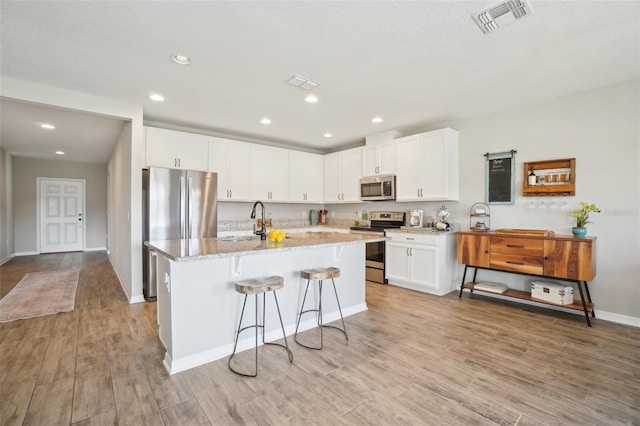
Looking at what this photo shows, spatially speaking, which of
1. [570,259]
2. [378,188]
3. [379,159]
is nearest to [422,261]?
[378,188]

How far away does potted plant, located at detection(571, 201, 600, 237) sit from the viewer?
3169mm

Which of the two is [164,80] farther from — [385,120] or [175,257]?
[385,120]

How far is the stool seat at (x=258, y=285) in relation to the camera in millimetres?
2180

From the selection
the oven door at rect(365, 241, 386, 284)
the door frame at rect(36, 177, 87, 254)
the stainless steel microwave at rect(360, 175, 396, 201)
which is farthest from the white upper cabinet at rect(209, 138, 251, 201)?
the door frame at rect(36, 177, 87, 254)

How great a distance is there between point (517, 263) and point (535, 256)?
8.0 inches

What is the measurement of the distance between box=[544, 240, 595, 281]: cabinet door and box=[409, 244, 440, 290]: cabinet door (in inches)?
49.5

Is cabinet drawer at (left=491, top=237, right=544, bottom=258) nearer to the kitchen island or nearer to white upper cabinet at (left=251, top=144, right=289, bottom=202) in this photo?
the kitchen island

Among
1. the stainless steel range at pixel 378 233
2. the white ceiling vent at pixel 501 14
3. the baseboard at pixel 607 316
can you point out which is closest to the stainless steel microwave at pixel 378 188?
the stainless steel range at pixel 378 233

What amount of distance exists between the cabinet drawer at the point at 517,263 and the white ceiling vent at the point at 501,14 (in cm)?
250

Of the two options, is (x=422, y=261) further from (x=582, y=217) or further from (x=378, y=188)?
(x=582, y=217)

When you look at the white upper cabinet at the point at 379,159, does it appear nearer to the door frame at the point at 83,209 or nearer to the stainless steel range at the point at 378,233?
the stainless steel range at the point at 378,233

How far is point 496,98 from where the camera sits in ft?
11.6

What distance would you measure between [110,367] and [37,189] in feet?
26.2

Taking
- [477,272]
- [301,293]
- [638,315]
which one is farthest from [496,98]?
[301,293]
